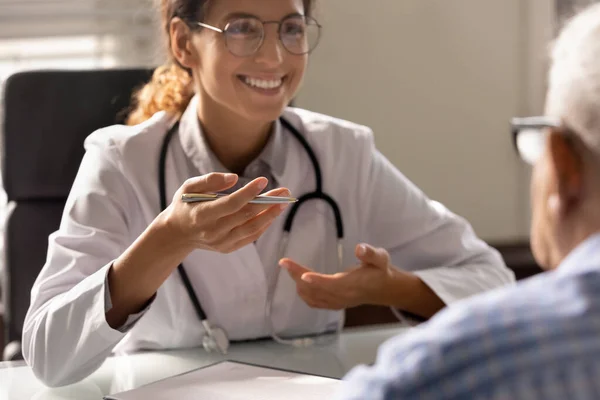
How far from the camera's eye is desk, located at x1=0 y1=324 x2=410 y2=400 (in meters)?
1.16

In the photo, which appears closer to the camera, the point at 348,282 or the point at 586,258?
the point at 586,258

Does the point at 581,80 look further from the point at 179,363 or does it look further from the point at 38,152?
the point at 38,152

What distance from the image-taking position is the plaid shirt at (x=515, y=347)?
20.7 inches

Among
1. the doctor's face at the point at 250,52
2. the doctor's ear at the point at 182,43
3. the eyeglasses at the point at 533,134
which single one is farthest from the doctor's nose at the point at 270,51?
the eyeglasses at the point at 533,134

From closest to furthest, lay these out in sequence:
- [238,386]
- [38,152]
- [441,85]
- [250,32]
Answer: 1. [238,386]
2. [250,32]
3. [38,152]
4. [441,85]

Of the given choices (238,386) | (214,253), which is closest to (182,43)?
(214,253)

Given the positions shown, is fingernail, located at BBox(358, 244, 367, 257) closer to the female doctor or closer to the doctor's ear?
the female doctor

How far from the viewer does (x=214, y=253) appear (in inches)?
56.1

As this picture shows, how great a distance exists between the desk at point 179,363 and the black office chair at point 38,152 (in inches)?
17.1

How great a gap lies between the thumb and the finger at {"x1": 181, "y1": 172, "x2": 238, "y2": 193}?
0.33 meters

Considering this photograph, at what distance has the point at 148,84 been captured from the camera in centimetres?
166

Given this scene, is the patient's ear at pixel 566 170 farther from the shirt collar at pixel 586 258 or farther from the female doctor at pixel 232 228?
the female doctor at pixel 232 228

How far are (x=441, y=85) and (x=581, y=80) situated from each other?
72.9 inches

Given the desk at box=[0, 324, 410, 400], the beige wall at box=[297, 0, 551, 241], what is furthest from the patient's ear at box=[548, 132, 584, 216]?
the beige wall at box=[297, 0, 551, 241]
